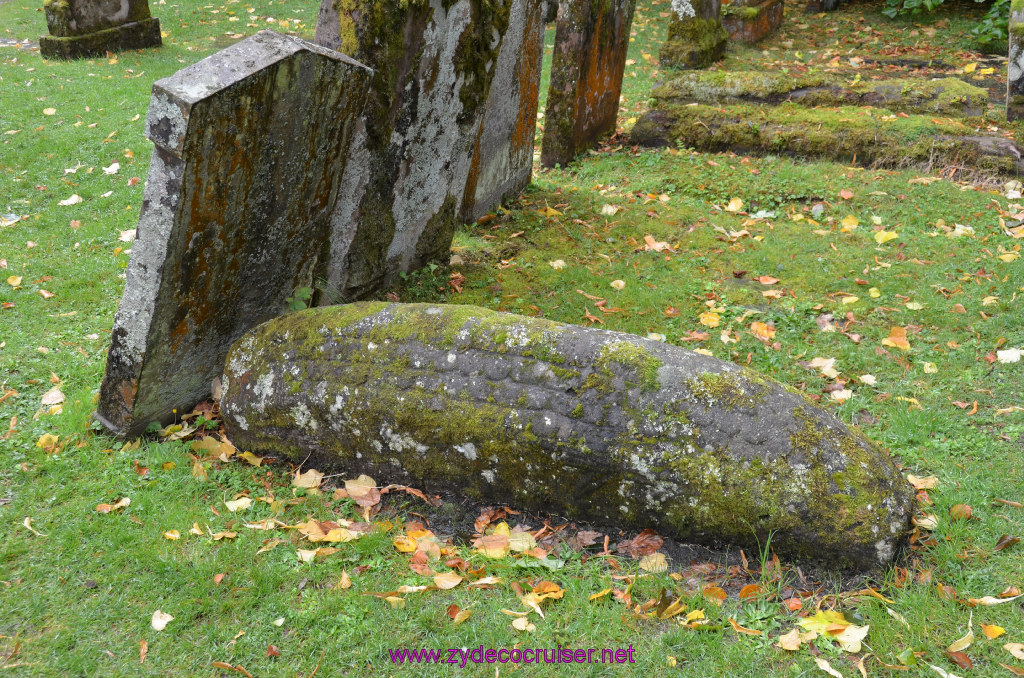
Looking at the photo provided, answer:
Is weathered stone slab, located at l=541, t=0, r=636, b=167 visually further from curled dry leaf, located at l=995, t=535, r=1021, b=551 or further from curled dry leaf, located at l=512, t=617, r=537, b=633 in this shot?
curled dry leaf, located at l=512, t=617, r=537, b=633

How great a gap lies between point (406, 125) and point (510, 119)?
185 centimetres

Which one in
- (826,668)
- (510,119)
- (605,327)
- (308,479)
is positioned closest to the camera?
(826,668)

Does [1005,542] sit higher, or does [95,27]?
[95,27]

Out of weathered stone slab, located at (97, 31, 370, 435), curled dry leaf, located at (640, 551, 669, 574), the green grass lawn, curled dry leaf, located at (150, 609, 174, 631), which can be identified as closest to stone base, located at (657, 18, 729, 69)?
the green grass lawn

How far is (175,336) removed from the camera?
352 cm

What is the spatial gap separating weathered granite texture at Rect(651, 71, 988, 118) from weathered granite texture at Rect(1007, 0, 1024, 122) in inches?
10.2

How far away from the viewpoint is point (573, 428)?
2.87 metres

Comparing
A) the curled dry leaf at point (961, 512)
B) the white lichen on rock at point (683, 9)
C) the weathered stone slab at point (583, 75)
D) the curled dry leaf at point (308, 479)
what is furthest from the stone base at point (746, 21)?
the curled dry leaf at point (308, 479)

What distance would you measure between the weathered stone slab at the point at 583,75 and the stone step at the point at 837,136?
1.67 feet

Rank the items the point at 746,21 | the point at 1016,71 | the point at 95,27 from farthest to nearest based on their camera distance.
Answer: the point at 746,21 < the point at 95,27 < the point at 1016,71

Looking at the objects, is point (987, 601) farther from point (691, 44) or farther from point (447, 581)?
point (691, 44)

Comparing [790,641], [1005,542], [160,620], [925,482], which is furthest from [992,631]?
[160,620]

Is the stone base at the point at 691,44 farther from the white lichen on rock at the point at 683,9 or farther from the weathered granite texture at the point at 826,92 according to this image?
the weathered granite texture at the point at 826,92

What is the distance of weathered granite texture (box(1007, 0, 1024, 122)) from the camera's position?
7215 mm
